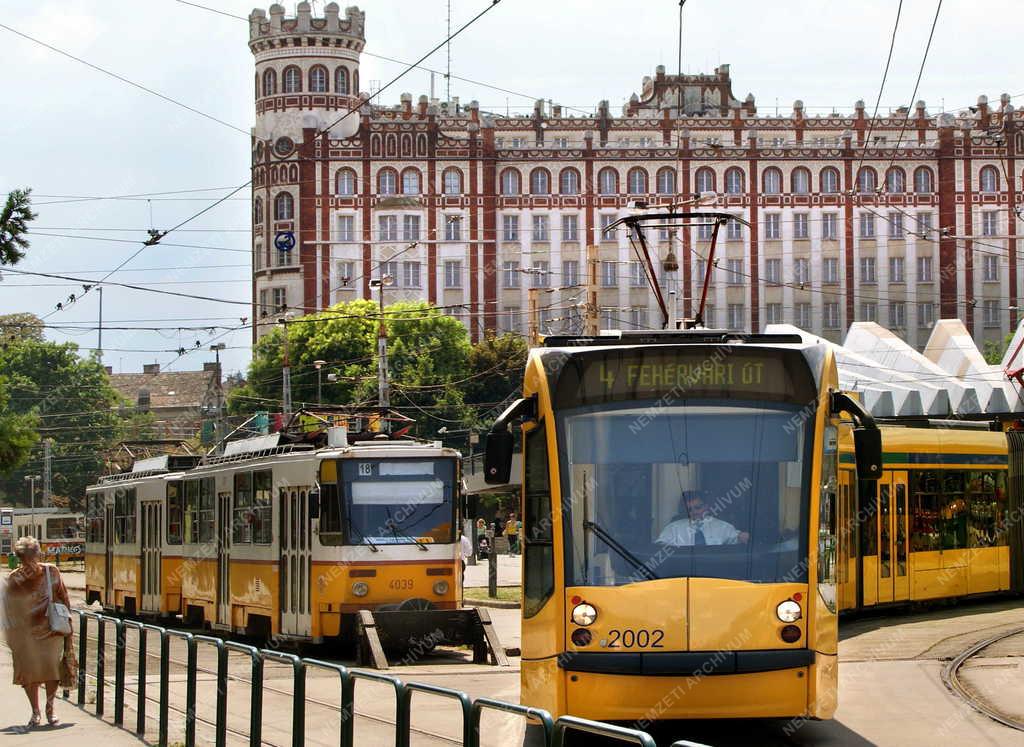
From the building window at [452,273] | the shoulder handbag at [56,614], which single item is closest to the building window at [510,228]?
→ the building window at [452,273]

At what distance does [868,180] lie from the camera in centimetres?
11162

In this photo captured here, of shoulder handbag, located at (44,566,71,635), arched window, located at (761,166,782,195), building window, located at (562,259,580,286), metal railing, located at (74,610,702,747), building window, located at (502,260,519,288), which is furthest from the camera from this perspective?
arched window, located at (761,166,782,195)

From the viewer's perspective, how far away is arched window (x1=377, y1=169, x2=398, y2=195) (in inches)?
4252

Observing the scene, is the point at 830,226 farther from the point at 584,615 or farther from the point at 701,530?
the point at 584,615

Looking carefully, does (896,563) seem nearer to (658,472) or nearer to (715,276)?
(658,472)

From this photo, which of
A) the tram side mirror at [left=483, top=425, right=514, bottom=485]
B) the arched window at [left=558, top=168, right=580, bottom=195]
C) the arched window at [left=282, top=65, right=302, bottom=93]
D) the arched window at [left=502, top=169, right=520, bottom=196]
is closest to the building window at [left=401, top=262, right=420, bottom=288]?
the arched window at [left=502, top=169, right=520, bottom=196]

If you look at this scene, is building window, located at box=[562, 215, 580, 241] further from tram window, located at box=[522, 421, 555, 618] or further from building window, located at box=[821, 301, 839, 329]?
tram window, located at box=[522, 421, 555, 618]

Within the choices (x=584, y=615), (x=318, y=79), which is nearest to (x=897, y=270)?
(x=318, y=79)

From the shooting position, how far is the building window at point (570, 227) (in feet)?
360

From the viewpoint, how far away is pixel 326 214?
10738 centimetres

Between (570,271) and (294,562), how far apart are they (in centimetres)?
8786

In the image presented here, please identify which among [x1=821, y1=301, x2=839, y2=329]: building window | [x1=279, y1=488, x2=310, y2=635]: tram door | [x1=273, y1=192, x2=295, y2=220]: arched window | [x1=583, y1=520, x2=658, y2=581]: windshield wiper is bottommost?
[x1=279, y1=488, x2=310, y2=635]: tram door

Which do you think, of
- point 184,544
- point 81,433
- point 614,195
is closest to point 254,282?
point 81,433

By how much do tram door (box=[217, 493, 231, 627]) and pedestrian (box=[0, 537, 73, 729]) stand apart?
10976 mm
